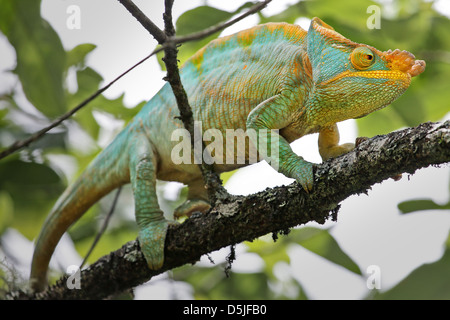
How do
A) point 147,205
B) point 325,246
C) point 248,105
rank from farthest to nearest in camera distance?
point 325,246, point 147,205, point 248,105

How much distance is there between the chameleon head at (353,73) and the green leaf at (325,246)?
802 mm

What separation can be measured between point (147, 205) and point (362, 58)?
1302mm

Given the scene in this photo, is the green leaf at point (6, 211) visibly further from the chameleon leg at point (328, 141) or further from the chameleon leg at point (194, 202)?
the chameleon leg at point (328, 141)

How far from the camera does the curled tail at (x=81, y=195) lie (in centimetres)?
315

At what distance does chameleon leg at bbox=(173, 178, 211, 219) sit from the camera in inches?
124

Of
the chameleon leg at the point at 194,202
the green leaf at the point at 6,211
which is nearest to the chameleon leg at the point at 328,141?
the chameleon leg at the point at 194,202

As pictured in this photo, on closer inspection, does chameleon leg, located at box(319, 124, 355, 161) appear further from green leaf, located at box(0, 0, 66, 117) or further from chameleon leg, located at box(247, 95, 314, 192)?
green leaf, located at box(0, 0, 66, 117)

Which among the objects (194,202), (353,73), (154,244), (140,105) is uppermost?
(140,105)

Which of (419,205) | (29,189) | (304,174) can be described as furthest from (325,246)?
(29,189)

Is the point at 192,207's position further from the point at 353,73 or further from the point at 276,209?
the point at 353,73

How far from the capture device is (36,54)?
3199 millimetres

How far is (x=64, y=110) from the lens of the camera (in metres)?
3.20

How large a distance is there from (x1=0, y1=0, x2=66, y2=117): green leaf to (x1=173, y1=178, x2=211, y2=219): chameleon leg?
0.88 metres
